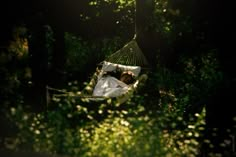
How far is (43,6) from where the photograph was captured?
17.0 metres

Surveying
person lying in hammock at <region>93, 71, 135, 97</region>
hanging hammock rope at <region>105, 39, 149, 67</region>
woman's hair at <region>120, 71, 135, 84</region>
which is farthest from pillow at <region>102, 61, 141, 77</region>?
woman's hair at <region>120, 71, 135, 84</region>

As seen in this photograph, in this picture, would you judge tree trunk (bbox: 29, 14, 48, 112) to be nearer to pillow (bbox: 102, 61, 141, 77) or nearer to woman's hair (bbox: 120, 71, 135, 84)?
pillow (bbox: 102, 61, 141, 77)

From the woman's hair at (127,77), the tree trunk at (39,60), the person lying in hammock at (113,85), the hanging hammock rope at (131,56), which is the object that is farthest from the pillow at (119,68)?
the tree trunk at (39,60)

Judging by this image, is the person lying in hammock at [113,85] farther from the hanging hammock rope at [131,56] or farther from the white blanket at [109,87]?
the hanging hammock rope at [131,56]

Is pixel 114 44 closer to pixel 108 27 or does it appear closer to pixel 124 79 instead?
pixel 108 27

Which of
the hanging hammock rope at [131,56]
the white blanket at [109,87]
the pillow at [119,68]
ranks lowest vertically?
the white blanket at [109,87]

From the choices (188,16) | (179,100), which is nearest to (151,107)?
(179,100)

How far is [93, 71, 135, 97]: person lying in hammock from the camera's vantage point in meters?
10.3

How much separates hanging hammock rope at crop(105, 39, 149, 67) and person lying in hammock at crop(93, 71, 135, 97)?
0.55m

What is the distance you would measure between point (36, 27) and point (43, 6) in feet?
17.5

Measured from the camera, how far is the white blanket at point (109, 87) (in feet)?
33.6

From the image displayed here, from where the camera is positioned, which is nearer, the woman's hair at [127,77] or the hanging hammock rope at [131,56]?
the woman's hair at [127,77]

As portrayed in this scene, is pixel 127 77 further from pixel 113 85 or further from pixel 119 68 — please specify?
pixel 119 68

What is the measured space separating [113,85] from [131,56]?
1.29m
